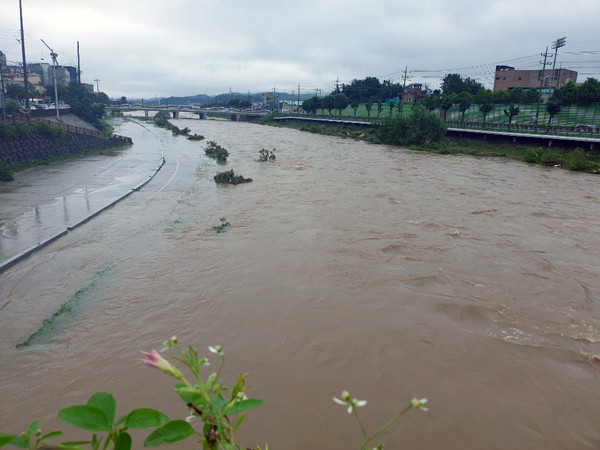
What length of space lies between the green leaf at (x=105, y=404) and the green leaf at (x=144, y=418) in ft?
0.19

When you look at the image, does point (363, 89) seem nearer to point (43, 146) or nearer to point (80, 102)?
point (80, 102)

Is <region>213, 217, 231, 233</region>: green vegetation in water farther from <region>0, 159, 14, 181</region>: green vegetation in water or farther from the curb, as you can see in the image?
<region>0, 159, 14, 181</region>: green vegetation in water

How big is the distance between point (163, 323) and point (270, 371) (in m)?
2.04

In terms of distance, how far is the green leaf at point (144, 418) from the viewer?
4.04 ft

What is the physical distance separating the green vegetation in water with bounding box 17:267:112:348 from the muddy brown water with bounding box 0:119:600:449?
0.07 metres

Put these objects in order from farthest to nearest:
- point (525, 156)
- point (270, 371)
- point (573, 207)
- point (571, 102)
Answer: point (571, 102), point (525, 156), point (573, 207), point (270, 371)

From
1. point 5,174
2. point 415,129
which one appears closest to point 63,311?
point 5,174

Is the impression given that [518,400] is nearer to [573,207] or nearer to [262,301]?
[262,301]

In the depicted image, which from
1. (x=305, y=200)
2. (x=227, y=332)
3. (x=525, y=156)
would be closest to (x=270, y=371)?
(x=227, y=332)

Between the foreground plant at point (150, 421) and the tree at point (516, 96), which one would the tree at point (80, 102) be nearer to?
the tree at point (516, 96)

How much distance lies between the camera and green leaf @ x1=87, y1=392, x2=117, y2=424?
1.26 metres

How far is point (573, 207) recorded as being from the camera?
579 inches

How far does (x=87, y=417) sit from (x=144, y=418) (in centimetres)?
16

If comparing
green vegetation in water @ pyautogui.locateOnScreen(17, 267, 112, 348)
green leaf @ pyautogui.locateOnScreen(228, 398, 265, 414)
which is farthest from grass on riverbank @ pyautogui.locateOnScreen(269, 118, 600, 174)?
green leaf @ pyautogui.locateOnScreen(228, 398, 265, 414)
